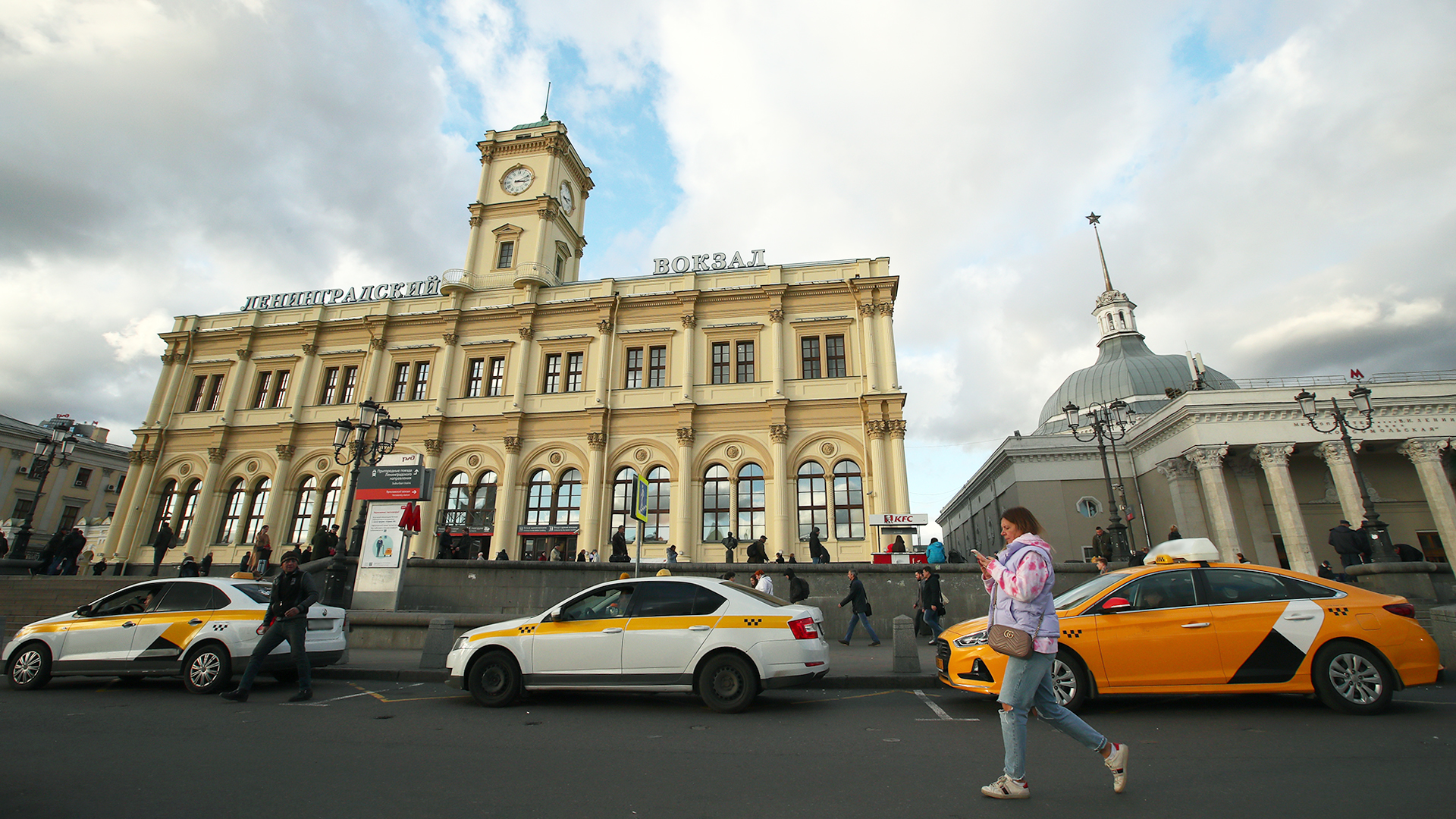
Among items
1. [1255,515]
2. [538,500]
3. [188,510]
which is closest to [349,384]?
[188,510]

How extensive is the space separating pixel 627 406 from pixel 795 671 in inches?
843

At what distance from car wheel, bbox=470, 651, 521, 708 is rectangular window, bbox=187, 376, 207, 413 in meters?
34.2

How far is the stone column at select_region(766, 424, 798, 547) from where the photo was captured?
24.4 meters

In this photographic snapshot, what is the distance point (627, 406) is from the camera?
2745cm

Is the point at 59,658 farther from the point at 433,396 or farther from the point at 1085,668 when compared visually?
the point at 433,396

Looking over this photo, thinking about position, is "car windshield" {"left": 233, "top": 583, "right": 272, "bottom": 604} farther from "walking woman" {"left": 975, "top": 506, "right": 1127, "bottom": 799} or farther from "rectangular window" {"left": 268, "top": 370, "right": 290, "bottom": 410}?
Result: "rectangular window" {"left": 268, "top": 370, "right": 290, "bottom": 410}

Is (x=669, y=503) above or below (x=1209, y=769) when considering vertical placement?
above

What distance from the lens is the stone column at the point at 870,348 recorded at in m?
25.6

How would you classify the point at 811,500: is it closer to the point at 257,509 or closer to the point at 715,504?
the point at 715,504

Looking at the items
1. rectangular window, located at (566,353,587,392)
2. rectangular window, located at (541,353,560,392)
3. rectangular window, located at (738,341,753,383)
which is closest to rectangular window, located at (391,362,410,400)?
rectangular window, located at (541,353,560,392)

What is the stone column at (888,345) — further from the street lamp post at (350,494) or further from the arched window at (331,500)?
the arched window at (331,500)

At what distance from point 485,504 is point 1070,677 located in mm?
25075

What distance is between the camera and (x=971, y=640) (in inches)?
277

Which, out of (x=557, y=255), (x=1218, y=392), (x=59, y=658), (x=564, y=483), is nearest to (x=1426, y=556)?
(x=1218, y=392)
